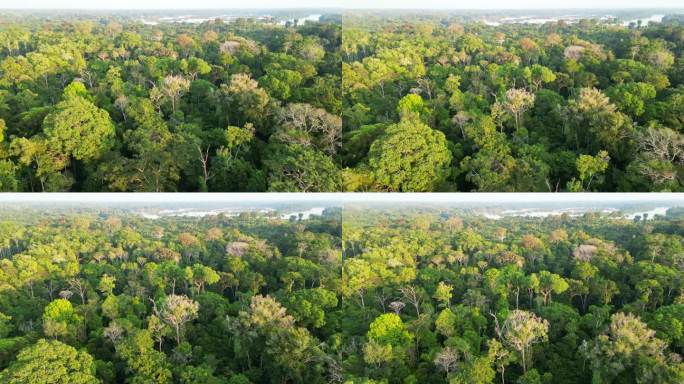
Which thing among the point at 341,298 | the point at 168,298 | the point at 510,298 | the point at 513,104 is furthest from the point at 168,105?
the point at 510,298

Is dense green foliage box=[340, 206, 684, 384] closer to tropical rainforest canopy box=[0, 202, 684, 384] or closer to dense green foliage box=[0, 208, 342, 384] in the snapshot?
tropical rainforest canopy box=[0, 202, 684, 384]

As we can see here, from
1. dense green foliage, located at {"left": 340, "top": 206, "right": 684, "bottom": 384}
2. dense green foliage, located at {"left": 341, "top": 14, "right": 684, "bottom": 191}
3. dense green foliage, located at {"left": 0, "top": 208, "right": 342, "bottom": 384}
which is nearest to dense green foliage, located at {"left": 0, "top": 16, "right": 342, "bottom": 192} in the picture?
dense green foliage, located at {"left": 341, "top": 14, "right": 684, "bottom": 191}

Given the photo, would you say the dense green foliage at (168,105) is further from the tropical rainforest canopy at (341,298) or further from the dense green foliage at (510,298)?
the dense green foliage at (510,298)

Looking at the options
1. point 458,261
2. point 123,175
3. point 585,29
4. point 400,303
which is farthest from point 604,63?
point 123,175

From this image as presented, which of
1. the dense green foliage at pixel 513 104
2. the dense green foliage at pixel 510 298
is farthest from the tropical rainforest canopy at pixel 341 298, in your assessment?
the dense green foliage at pixel 513 104

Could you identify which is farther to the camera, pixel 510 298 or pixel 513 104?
pixel 513 104

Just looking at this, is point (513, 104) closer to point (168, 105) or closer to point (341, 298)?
point (341, 298)

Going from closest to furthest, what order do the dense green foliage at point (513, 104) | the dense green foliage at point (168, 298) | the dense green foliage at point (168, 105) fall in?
the dense green foliage at point (168, 298)
the dense green foliage at point (513, 104)
the dense green foliage at point (168, 105)

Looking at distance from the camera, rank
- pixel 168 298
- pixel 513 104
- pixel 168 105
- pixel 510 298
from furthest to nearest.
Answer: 1. pixel 168 105
2. pixel 513 104
3. pixel 168 298
4. pixel 510 298
